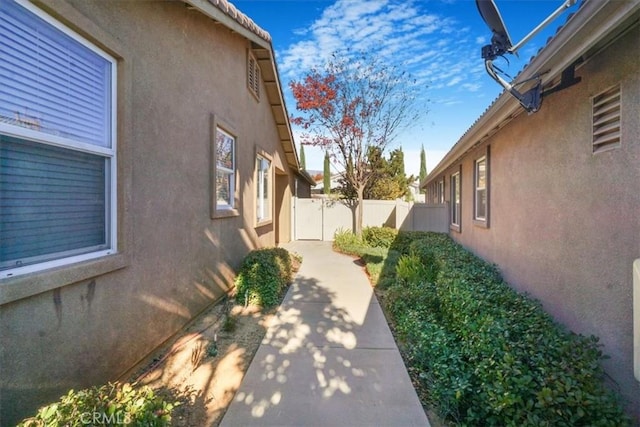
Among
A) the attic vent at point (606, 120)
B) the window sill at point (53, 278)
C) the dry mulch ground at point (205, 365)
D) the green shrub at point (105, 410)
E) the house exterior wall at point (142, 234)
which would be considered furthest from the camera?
the dry mulch ground at point (205, 365)

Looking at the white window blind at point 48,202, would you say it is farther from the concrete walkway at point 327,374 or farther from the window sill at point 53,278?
the concrete walkway at point 327,374

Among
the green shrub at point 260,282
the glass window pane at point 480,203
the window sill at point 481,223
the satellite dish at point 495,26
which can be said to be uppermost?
the satellite dish at point 495,26

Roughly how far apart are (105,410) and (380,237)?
1107 centimetres

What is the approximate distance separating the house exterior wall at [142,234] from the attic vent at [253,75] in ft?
3.73

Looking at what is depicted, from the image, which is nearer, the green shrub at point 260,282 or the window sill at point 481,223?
the green shrub at point 260,282

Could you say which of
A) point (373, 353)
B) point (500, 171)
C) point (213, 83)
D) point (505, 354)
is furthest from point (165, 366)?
point (500, 171)

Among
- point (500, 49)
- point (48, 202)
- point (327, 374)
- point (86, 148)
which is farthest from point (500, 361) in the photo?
point (86, 148)

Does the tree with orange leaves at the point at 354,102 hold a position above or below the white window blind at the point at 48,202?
above

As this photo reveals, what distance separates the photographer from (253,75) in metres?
7.92

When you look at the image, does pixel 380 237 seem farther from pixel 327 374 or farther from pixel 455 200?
pixel 327 374

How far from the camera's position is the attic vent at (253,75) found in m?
7.57

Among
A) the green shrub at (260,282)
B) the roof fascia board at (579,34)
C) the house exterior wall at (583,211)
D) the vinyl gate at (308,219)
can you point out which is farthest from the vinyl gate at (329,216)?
the roof fascia board at (579,34)

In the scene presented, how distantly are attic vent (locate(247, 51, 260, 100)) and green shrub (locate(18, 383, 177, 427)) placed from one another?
690 centimetres

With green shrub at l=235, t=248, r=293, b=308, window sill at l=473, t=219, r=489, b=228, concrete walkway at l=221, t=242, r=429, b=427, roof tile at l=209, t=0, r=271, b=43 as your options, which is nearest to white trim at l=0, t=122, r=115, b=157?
concrete walkway at l=221, t=242, r=429, b=427
